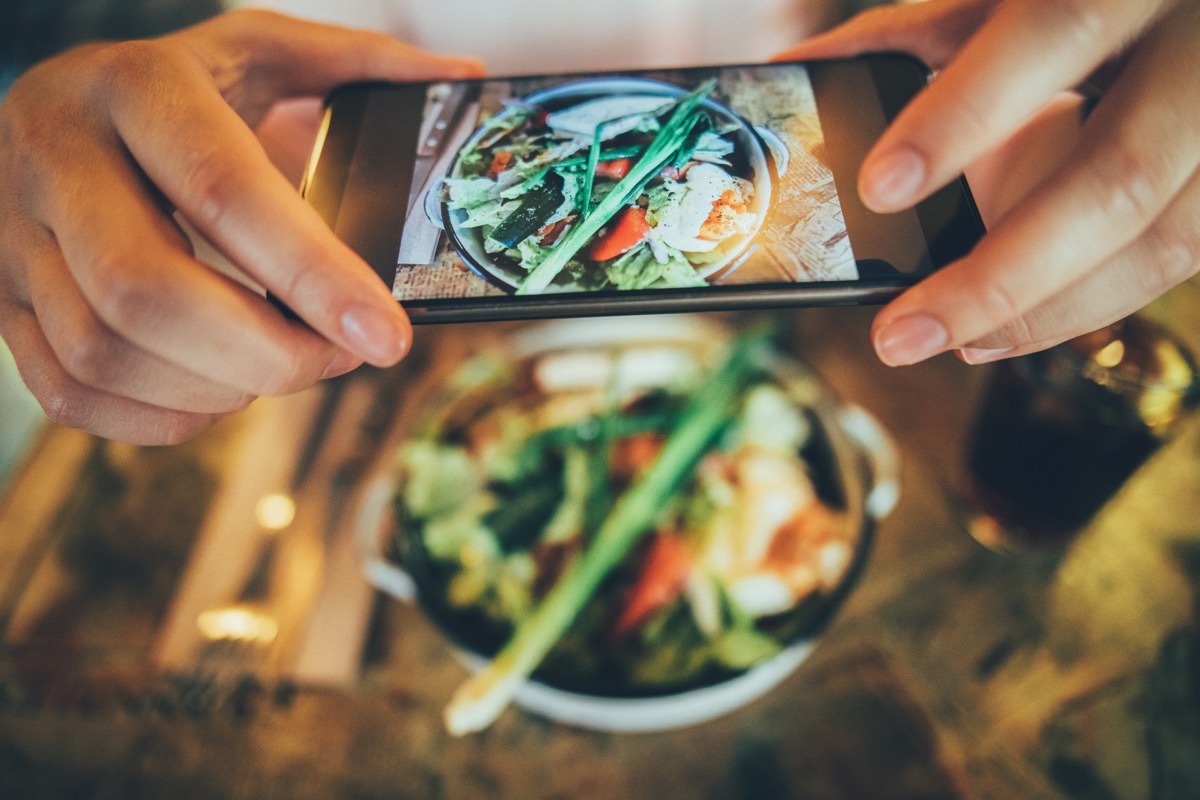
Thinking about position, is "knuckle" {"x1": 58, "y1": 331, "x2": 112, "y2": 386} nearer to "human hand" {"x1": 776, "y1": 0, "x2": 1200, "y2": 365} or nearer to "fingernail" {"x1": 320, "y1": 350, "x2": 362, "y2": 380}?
"fingernail" {"x1": 320, "y1": 350, "x2": 362, "y2": 380}

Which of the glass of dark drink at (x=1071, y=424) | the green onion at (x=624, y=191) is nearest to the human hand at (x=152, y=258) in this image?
the green onion at (x=624, y=191)

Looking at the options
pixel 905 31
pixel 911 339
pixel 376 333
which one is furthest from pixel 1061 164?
pixel 376 333

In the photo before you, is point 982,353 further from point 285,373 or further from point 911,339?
point 285,373

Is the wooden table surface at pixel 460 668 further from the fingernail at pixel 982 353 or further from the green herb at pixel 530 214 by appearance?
the green herb at pixel 530 214

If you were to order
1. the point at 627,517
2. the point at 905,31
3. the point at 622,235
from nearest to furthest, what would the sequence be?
1. the point at 622,235
2. the point at 905,31
3. the point at 627,517

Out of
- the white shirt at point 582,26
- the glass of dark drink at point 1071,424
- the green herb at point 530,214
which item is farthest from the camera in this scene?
the white shirt at point 582,26

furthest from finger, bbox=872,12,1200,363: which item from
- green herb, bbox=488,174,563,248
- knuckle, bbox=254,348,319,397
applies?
knuckle, bbox=254,348,319,397
